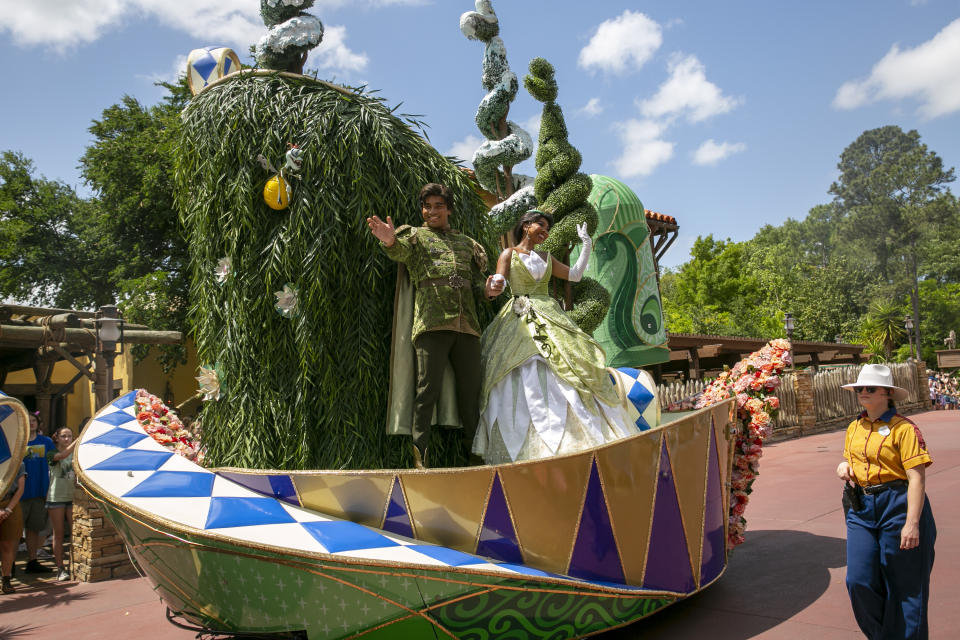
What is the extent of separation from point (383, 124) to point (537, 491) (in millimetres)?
1969

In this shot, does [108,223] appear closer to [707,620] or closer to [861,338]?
[707,620]

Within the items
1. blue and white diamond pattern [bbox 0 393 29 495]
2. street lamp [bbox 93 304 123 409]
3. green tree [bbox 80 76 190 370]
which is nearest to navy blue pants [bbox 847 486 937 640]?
blue and white diamond pattern [bbox 0 393 29 495]

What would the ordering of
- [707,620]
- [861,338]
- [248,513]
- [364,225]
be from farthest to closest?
[861,338]
[707,620]
[364,225]
[248,513]

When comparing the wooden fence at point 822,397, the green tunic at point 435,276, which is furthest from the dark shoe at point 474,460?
the wooden fence at point 822,397

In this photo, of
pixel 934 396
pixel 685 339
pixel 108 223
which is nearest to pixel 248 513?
pixel 685 339

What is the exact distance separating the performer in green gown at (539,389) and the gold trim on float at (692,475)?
0.30 m

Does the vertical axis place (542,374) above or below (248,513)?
above

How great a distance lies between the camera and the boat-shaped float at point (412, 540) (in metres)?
2.52

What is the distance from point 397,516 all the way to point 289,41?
256cm

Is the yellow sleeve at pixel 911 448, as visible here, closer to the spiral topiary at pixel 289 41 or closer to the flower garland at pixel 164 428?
the flower garland at pixel 164 428

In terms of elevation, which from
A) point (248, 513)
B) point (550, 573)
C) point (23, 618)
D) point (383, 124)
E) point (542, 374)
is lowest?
point (23, 618)

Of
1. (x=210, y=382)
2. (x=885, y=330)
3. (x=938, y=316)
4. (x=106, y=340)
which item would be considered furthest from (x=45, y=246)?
(x=938, y=316)

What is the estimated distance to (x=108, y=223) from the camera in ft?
54.8

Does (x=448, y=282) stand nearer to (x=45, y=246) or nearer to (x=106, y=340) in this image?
(x=106, y=340)
